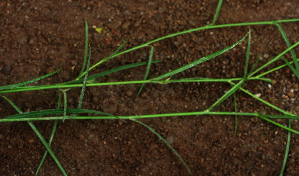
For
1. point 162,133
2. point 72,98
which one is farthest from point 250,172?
point 72,98

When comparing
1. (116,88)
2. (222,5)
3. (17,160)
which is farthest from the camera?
(222,5)

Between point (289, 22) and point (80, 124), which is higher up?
point (289, 22)

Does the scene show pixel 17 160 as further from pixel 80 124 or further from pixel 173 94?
pixel 173 94

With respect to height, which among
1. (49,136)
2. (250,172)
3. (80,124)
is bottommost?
(49,136)

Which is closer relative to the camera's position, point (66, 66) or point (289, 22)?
point (66, 66)

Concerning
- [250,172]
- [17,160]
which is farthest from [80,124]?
[250,172]

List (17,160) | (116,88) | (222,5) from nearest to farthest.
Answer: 1. (17,160)
2. (116,88)
3. (222,5)

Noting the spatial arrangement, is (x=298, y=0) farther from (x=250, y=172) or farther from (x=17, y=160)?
(x=17, y=160)
